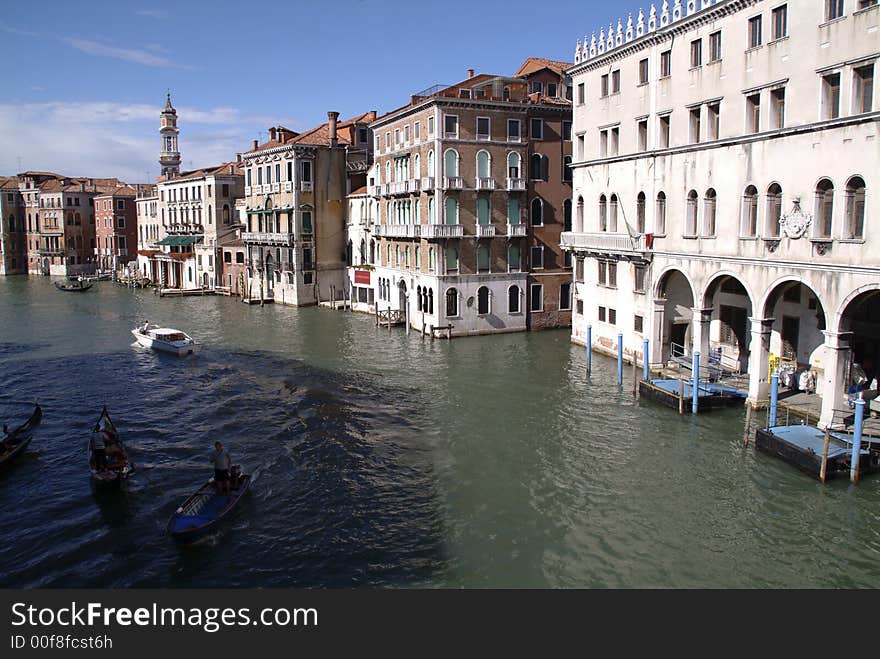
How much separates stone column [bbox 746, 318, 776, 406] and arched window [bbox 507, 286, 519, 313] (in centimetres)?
1714

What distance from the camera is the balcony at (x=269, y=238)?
5216cm

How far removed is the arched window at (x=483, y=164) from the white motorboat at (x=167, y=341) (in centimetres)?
1629

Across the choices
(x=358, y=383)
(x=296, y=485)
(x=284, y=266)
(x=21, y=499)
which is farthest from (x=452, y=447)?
(x=284, y=266)

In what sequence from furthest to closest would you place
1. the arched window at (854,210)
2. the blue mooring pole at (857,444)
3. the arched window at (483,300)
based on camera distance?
the arched window at (483,300) < the arched window at (854,210) < the blue mooring pole at (857,444)

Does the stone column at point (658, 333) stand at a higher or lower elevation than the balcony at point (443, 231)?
lower

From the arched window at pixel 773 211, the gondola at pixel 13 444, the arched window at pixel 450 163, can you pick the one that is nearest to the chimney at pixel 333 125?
the arched window at pixel 450 163

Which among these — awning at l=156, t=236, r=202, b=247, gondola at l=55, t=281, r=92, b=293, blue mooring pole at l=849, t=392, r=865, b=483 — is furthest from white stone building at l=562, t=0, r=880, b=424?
gondola at l=55, t=281, r=92, b=293

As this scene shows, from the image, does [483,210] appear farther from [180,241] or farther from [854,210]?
[180,241]

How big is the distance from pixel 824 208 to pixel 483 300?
65.1ft

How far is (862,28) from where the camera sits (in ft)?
61.3

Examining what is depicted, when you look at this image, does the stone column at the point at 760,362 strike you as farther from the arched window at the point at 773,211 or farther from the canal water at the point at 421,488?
the arched window at the point at 773,211

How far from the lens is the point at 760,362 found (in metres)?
22.4

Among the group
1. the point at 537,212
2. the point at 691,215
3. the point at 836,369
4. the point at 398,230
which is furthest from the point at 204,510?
the point at 537,212

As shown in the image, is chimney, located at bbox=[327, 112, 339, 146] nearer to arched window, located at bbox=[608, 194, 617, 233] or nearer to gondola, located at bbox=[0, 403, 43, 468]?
arched window, located at bbox=[608, 194, 617, 233]
